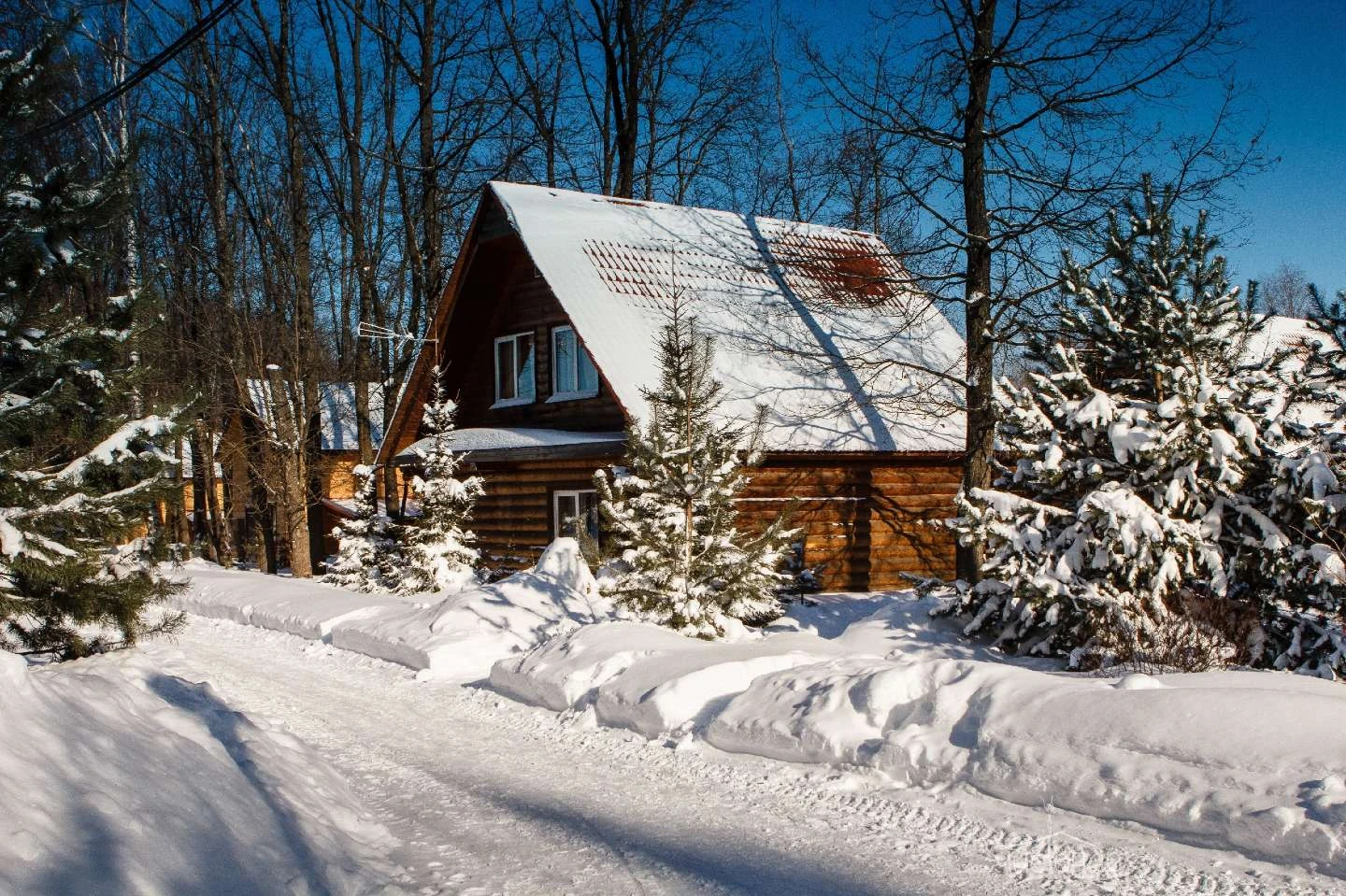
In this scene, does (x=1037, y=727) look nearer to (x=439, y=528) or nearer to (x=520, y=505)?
(x=439, y=528)

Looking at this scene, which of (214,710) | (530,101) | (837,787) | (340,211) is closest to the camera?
(837,787)

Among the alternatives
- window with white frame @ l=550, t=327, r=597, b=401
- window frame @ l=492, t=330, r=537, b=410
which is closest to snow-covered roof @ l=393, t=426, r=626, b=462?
window frame @ l=492, t=330, r=537, b=410

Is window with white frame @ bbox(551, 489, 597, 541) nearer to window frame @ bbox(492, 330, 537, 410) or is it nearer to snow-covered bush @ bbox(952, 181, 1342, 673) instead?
window frame @ bbox(492, 330, 537, 410)

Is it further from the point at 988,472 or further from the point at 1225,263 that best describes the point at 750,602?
the point at 1225,263

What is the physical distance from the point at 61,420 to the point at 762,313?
40.0 feet

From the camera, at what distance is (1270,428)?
10.6m

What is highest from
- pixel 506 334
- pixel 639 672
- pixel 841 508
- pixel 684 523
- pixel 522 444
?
pixel 506 334

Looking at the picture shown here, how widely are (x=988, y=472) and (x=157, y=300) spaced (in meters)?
10.3

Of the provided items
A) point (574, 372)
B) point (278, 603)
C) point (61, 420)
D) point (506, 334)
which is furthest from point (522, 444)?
point (61, 420)

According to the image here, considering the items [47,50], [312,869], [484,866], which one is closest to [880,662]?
[484,866]

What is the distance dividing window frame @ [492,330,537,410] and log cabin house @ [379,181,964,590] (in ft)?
0.13

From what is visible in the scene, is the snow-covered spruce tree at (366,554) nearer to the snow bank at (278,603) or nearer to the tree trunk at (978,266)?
the snow bank at (278,603)

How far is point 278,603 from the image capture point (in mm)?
17234

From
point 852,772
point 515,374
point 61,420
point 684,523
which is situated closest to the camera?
point 852,772
